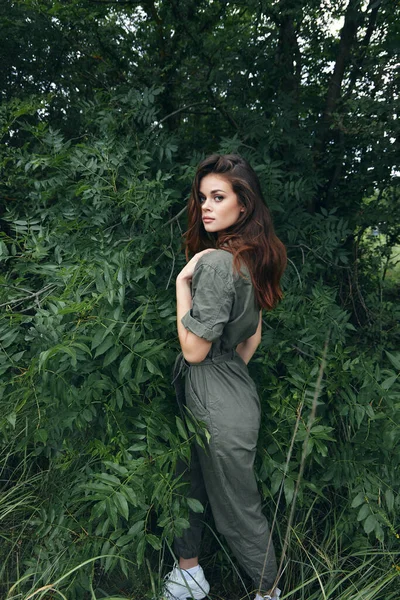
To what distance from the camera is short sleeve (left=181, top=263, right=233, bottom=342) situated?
1.71m

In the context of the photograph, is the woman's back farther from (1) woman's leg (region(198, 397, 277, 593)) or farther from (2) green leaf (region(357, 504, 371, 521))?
(2) green leaf (region(357, 504, 371, 521))

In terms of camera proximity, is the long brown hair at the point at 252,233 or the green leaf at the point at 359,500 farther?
the green leaf at the point at 359,500

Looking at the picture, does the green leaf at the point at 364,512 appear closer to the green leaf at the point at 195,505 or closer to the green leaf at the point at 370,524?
the green leaf at the point at 370,524

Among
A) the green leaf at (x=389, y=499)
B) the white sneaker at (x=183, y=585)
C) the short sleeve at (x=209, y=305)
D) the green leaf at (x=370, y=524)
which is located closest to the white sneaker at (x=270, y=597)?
the white sneaker at (x=183, y=585)

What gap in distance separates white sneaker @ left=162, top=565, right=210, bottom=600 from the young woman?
1.3 inches

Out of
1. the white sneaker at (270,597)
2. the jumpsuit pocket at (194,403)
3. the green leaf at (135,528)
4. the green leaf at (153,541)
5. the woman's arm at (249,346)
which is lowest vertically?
the white sneaker at (270,597)

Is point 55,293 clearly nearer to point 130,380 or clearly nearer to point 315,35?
point 130,380

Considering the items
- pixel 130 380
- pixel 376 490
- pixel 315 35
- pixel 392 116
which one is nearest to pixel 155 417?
pixel 130 380

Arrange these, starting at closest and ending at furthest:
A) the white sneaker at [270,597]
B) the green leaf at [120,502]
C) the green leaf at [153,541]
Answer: the green leaf at [120,502], the green leaf at [153,541], the white sneaker at [270,597]

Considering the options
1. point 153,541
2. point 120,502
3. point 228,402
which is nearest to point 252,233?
point 228,402

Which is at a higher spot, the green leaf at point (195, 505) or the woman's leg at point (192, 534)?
the green leaf at point (195, 505)

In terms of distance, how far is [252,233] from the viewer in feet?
6.32

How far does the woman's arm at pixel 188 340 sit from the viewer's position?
1.74 meters

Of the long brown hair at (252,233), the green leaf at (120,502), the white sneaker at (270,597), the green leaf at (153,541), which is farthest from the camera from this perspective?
the white sneaker at (270,597)
